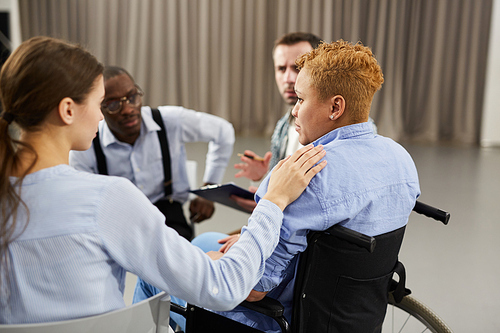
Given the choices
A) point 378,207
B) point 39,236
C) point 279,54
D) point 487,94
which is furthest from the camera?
point 487,94

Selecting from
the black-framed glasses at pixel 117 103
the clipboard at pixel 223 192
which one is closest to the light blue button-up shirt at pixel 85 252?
the clipboard at pixel 223 192

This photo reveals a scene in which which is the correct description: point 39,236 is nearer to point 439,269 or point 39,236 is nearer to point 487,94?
point 439,269

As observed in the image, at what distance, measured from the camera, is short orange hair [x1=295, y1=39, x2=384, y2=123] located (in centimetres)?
113

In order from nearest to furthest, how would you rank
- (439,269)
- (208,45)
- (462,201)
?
(439,269), (462,201), (208,45)

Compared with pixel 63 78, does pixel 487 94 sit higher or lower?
lower

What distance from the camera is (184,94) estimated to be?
20.7 feet

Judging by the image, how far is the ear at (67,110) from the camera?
2.95 feet

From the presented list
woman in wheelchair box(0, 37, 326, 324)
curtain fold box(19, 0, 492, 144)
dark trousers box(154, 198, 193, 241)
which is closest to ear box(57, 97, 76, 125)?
woman in wheelchair box(0, 37, 326, 324)

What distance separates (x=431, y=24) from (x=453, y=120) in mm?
1165

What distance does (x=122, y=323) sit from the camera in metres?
0.90

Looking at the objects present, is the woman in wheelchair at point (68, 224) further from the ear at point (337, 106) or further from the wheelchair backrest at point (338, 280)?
the ear at point (337, 106)

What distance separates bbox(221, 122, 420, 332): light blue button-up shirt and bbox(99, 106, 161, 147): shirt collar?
1.12 metres

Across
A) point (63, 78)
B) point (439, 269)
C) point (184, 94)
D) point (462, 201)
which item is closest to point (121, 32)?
point (184, 94)

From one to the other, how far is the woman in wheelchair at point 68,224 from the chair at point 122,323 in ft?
0.10
